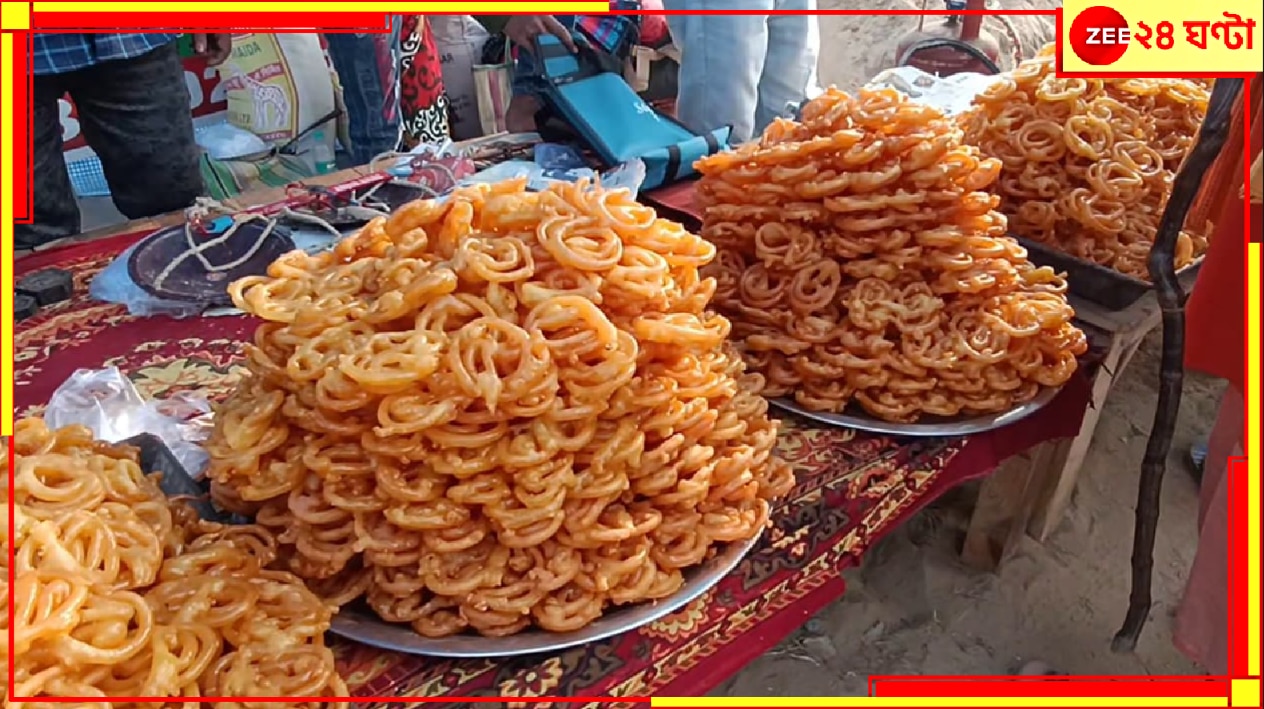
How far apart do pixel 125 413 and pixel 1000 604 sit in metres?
2.32

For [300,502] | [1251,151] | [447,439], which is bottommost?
[300,502]

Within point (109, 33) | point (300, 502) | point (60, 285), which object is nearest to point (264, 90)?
point (109, 33)

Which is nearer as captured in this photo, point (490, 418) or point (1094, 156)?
point (490, 418)

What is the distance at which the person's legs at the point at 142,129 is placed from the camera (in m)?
3.03

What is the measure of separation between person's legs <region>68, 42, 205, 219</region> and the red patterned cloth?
2.12 ft

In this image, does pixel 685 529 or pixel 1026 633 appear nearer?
pixel 685 529

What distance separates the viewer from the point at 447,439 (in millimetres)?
1218

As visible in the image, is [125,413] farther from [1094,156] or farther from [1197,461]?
[1197,461]

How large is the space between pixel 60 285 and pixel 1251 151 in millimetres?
2720

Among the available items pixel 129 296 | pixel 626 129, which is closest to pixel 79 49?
pixel 129 296

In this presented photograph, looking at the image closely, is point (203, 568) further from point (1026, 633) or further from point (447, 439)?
point (1026, 633)

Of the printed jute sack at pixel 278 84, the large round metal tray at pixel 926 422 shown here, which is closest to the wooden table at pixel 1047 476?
the large round metal tray at pixel 926 422

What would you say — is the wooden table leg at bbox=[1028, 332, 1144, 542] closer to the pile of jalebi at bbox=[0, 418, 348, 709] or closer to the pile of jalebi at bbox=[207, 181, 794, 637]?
the pile of jalebi at bbox=[207, 181, 794, 637]

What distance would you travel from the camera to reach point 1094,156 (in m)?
2.27
